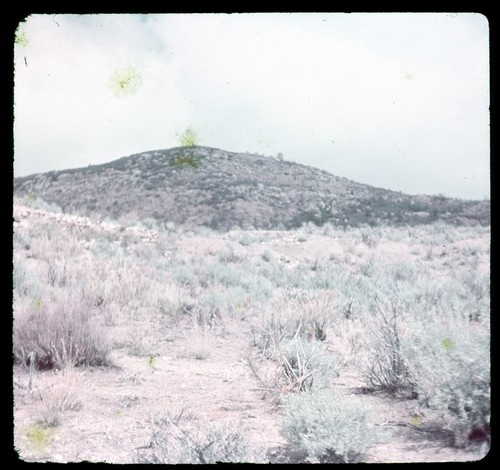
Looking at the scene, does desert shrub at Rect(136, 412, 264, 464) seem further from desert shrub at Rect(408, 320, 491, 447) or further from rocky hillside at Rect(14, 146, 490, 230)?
rocky hillside at Rect(14, 146, 490, 230)

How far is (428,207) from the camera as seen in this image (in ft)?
134

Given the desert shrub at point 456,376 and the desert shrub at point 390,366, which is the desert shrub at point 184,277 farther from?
the desert shrub at point 456,376

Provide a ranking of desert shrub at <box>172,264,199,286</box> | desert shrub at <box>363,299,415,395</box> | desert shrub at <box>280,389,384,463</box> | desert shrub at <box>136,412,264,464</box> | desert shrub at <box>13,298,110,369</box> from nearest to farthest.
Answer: desert shrub at <box>136,412,264,464</box> → desert shrub at <box>280,389,384,463</box> → desert shrub at <box>363,299,415,395</box> → desert shrub at <box>13,298,110,369</box> → desert shrub at <box>172,264,199,286</box>

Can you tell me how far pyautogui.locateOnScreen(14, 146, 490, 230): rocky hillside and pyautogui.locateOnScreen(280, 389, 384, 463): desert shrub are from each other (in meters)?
29.9

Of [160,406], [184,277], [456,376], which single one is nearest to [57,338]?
[160,406]

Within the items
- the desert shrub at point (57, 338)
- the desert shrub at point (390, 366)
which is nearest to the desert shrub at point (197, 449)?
the desert shrub at point (390, 366)

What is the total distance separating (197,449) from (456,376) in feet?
5.98

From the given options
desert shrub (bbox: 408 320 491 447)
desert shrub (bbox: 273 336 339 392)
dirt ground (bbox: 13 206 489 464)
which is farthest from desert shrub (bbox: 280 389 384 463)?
desert shrub (bbox: 273 336 339 392)

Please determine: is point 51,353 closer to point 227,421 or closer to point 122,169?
point 227,421

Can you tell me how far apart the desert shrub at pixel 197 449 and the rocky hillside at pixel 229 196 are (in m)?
30.1

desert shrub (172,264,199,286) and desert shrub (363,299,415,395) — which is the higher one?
desert shrub (172,264,199,286)

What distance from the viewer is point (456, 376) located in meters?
3.47

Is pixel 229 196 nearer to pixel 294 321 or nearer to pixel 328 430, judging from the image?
pixel 294 321

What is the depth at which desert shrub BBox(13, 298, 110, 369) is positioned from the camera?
497 cm
